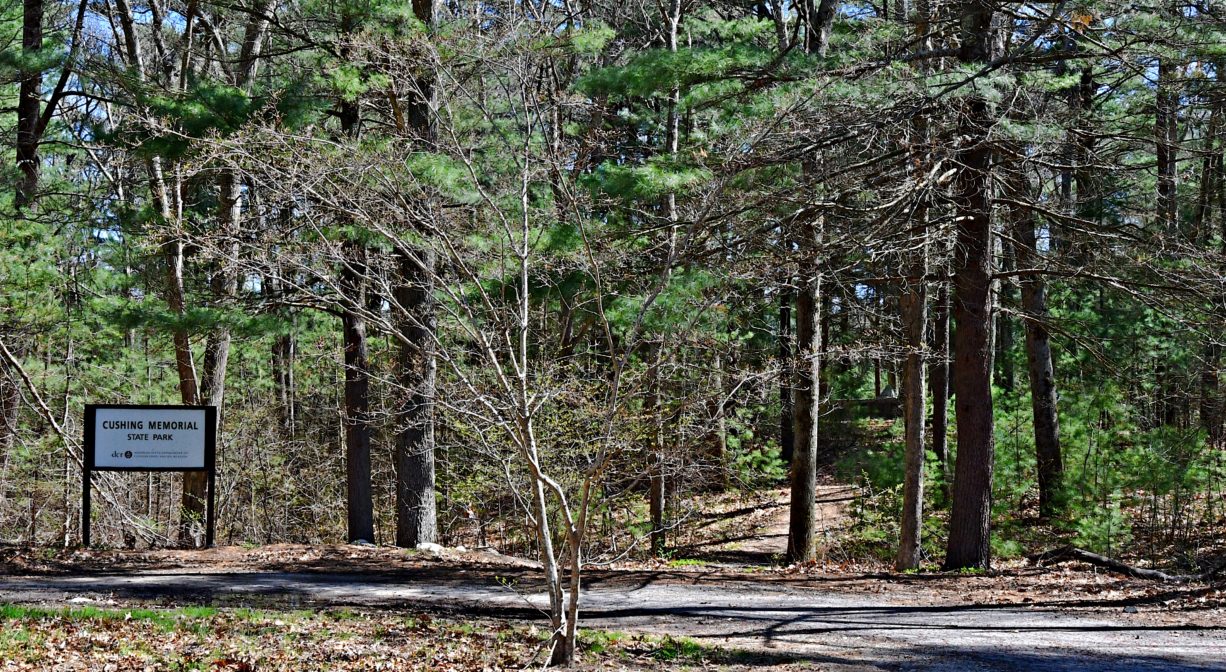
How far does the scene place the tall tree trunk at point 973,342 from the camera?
32.8 feet

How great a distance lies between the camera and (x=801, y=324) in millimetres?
12453

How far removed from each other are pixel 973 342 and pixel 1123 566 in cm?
288

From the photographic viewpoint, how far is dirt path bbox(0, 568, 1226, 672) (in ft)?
21.6

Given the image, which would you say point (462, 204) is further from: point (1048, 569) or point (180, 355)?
point (1048, 569)

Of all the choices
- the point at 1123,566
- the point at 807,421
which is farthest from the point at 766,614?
the point at 1123,566

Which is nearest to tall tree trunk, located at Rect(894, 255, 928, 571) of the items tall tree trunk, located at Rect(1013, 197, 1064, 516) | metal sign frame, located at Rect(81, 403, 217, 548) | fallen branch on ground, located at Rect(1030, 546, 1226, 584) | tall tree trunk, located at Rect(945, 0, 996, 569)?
tall tree trunk, located at Rect(945, 0, 996, 569)

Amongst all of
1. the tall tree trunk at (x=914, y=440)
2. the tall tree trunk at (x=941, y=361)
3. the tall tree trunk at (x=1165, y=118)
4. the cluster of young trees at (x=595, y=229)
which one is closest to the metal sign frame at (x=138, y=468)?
the cluster of young trees at (x=595, y=229)

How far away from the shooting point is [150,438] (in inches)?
456

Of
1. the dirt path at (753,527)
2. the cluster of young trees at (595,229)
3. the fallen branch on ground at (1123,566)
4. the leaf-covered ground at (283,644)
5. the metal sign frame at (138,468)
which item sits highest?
the cluster of young trees at (595,229)

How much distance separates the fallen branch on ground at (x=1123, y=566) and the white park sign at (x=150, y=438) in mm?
10321

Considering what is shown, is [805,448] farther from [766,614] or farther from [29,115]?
[29,115]

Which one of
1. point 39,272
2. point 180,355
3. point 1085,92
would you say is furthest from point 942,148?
point 39,272

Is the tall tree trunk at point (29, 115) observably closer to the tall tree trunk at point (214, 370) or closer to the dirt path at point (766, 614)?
the tall tree trunk at point (214, 370)

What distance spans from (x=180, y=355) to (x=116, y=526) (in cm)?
284
